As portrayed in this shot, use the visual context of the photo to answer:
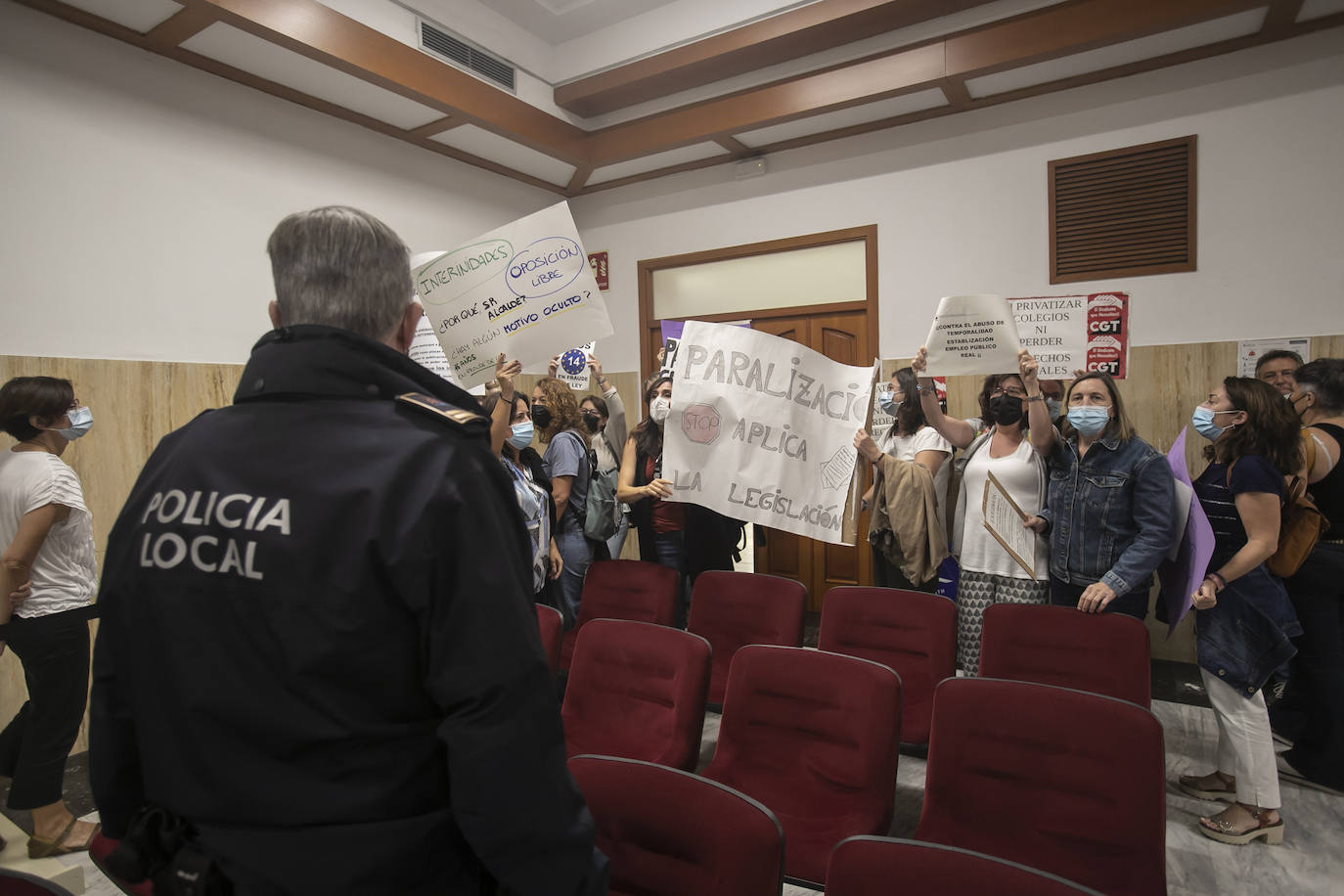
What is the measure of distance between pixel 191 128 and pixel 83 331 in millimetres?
1259

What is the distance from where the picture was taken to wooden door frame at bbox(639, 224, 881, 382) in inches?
193

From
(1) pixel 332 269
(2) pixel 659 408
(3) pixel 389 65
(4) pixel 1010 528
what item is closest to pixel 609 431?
(2) pixel 659 408

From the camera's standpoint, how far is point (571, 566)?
3.41 m

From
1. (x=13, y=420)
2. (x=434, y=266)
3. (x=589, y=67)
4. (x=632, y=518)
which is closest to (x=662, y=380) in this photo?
(x=632, y=518)

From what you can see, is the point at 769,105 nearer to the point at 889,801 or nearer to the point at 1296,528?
the point at 1296,528

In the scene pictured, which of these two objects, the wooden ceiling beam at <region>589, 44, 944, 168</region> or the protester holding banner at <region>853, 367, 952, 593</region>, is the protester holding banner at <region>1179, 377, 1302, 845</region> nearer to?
the protester holding banner at <region>853, 367, 952, 593</region>

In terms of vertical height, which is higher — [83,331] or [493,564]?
[83,331]

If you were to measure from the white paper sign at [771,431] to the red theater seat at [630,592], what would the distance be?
396mm

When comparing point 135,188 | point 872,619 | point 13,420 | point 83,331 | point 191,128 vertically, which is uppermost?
point 191,128

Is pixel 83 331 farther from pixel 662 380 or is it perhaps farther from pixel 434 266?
pixel 662 380

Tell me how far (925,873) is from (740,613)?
66.8 inches

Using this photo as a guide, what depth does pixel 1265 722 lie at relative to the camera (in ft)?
7.79

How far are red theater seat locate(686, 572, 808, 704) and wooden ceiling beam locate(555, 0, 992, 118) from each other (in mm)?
3553

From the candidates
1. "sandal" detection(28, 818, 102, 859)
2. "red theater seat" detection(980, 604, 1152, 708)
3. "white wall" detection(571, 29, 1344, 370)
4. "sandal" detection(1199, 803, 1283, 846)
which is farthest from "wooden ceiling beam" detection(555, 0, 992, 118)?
"sandal" detection(28, 818, 102, 859)
